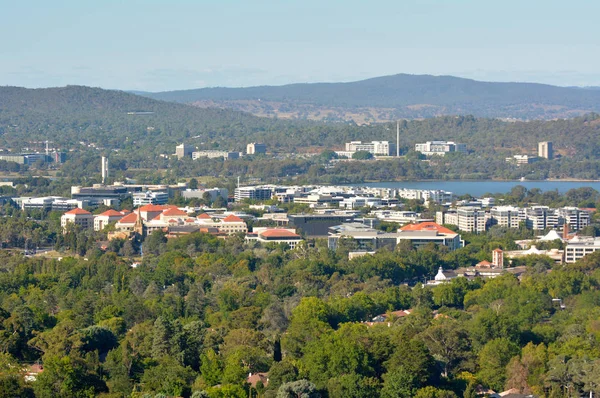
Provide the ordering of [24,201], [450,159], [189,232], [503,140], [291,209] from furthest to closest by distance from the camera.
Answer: [503,140] < [450,159] < [24,201] < [291,209] < [189,232]

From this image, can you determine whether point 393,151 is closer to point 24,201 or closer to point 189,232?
point 24,201

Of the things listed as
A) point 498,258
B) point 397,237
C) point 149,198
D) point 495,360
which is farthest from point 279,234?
point 495,360

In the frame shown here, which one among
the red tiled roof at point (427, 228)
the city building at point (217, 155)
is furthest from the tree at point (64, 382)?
the city building at point (217, 155)

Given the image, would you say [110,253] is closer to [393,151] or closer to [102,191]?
[102,191]

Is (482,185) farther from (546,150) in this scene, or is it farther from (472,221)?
(472,221)

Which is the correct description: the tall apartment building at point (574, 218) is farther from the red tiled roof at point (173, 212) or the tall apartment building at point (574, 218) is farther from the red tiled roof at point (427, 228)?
the red tiled roof at point (173, 212)

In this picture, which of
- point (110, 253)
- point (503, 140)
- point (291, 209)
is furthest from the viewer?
point (503, 140)

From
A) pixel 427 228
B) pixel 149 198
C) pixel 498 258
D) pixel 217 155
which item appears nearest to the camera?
pixel 498 258

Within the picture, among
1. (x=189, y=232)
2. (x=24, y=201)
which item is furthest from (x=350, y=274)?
(x=24, y=201)

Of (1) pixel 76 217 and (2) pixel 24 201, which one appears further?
(2) pixel 24 201
